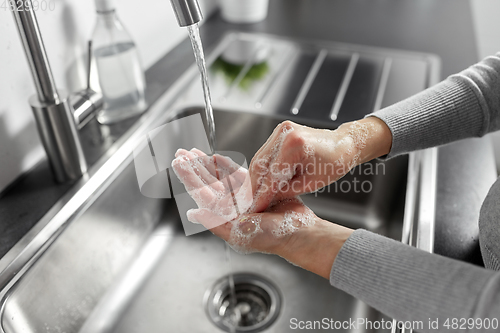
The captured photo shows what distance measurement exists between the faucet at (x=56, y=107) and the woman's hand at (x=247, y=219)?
0.59ft

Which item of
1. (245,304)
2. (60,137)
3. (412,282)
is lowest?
(245,304)

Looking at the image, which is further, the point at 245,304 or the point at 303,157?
the point at 245,304

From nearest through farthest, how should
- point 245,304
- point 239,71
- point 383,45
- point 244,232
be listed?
point 244,232 → point 245,304 → point 239,71 → point 383,45

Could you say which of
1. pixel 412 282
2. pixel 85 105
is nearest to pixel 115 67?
pixel 85 105

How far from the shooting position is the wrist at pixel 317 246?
0.50 m

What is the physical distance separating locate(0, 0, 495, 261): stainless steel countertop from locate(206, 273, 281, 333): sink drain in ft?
0.97

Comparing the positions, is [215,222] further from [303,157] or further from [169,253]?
[169,253]

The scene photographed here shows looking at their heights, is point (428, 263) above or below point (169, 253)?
above

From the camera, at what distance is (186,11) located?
20.1 inches

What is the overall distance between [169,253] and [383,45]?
0.78m

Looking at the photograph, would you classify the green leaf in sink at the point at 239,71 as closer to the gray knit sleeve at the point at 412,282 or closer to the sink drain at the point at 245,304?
the sink drain at the point at 245,304

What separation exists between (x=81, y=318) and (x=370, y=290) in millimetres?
459

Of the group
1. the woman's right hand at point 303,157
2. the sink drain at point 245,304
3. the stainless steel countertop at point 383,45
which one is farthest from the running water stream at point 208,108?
the stainless steel countertop at point 383,45

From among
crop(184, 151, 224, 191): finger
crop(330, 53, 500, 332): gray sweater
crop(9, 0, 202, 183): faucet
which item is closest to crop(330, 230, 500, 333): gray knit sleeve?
crop(330, 53, 500, 332): gray sweater
